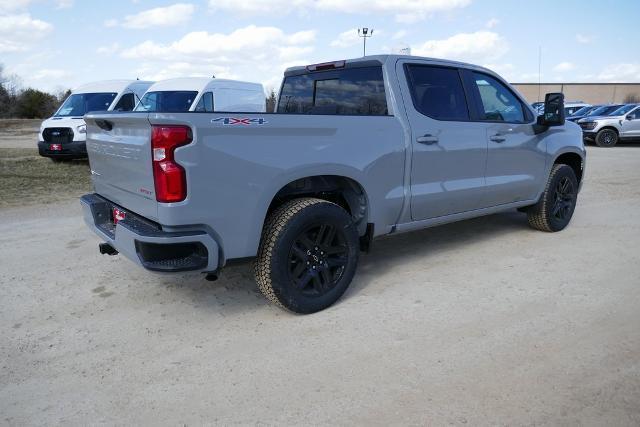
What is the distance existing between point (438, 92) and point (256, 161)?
2.08 meters

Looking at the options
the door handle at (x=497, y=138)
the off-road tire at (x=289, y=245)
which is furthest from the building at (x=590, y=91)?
the off-road tire at (x=289, y=245)

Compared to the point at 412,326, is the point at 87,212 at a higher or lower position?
higher

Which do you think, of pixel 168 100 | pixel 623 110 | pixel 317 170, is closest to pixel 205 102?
pixel 168 100

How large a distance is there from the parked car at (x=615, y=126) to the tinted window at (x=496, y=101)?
635 inches

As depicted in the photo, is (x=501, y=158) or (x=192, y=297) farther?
(x=501, y=158)

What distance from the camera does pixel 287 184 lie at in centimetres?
357

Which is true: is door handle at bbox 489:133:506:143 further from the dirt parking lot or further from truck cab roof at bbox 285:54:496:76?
the dirt parking lot

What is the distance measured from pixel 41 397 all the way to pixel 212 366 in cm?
90

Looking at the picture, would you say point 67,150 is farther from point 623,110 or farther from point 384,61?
point 623,110

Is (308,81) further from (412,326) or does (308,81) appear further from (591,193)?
(591,193)

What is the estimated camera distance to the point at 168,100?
42.7ft

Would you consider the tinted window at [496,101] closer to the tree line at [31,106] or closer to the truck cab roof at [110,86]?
the truck cab roof at [110,86]

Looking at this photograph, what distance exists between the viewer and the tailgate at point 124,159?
10.3ft

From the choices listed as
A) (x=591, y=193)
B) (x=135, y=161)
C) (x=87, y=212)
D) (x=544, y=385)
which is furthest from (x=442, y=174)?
(x=591, y=193)
